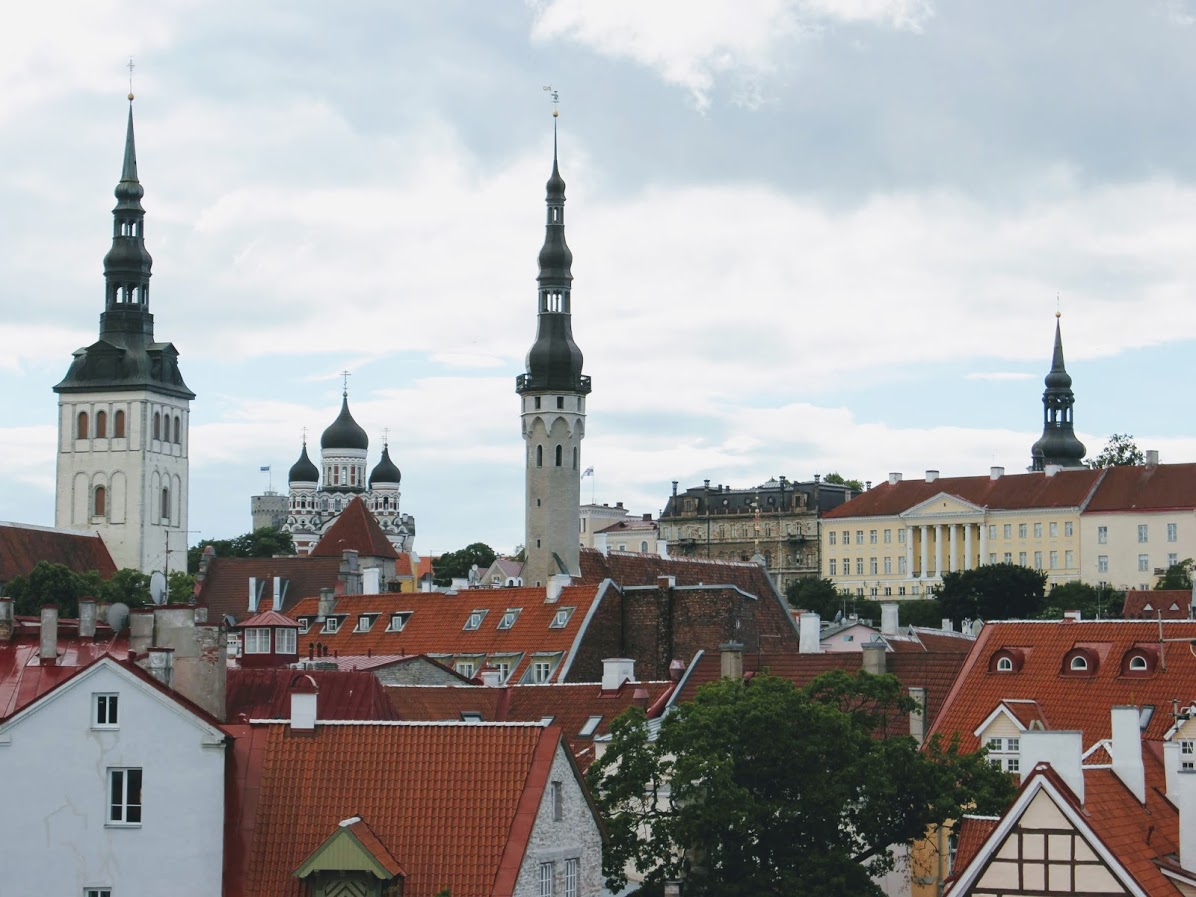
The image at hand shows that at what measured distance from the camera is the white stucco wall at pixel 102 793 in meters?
39.2

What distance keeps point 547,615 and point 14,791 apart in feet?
174

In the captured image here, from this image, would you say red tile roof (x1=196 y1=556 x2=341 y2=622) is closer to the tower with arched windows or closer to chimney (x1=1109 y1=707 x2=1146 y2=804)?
the tower with arched windows

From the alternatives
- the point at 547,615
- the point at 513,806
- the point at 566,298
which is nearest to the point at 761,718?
the point at 513,806

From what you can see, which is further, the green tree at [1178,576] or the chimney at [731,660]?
the green tree at [1178,576]

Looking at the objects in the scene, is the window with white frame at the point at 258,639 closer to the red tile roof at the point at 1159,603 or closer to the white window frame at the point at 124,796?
the white window frame at the point at 124,796

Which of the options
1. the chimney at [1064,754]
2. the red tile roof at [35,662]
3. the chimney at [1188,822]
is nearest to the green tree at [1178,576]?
the red tile roof at [35,662]

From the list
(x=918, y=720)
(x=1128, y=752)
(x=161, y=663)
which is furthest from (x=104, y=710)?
(x=918, y=720)

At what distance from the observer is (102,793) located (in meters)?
39.6

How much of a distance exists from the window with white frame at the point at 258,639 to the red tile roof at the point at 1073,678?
26.4m

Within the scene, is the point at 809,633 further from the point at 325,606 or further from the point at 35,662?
the point at 35,662

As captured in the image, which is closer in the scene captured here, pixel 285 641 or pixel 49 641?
pixel 49 641

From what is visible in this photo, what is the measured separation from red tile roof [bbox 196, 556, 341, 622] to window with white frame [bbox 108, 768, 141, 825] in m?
105

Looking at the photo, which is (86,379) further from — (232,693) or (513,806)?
(513,806)

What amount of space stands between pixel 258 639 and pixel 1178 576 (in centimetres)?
11298
